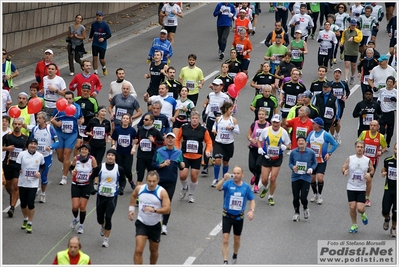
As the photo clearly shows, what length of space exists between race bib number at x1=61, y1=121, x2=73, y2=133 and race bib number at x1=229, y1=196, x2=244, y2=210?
4861 millimetres

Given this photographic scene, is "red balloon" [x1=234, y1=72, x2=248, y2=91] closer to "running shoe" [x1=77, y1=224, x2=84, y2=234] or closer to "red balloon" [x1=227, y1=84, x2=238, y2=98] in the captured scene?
"red balloon" [x1=227, y1=84, x2=238, y2=98]

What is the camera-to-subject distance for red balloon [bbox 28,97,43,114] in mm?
20078

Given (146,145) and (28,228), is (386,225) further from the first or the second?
(28,228)

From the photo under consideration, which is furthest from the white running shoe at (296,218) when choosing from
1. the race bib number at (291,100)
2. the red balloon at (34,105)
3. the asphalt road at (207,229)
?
the red balloon at (34,105)

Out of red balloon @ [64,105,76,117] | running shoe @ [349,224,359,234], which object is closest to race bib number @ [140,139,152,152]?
red balloon @ [64,105,76,117]

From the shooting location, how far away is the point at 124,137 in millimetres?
19609

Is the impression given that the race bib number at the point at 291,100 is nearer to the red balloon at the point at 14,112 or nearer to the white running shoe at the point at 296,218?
the white running shoe at the point at 296,218

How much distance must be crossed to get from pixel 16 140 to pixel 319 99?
6689 mm

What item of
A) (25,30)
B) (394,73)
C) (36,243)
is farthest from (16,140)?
(25,30)

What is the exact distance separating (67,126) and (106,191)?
10.6ft

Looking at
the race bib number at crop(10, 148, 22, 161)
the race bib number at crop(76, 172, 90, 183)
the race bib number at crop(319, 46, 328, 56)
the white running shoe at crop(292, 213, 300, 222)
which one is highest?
the race bib number at crop(76, 172, 90, 183)

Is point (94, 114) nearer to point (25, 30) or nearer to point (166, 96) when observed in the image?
point (166, 96)

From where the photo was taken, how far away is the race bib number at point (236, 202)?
54.6 feet

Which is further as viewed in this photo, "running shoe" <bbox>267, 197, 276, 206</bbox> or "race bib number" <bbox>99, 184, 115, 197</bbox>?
"running shoe" <bbox>267, 197, 276, 206</bbox>
